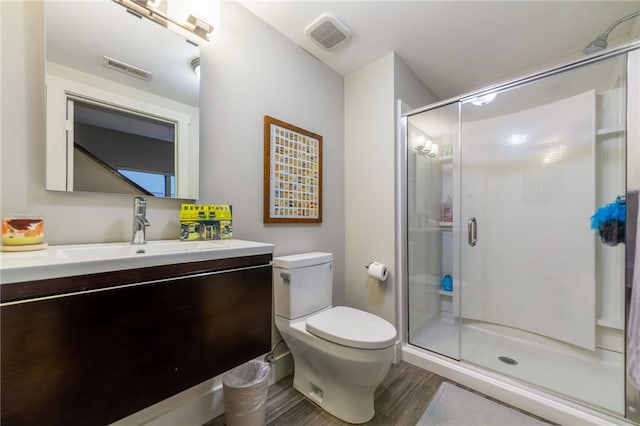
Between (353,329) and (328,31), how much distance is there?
1832mm

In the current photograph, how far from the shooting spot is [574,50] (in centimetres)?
186

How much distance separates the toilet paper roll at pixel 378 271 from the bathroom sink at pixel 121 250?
1.18 meters

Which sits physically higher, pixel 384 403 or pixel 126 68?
pixel 126 68

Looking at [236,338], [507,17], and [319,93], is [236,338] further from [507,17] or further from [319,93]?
[507,17]

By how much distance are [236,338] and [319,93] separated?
69.1 inches

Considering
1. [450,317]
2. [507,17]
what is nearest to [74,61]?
[507,17]

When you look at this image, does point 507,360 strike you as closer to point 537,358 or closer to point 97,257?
Answer: point 537,358

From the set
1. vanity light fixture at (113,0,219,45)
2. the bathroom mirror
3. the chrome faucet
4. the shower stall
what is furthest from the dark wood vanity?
the shower stall

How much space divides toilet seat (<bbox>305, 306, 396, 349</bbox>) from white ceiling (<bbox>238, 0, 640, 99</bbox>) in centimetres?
181

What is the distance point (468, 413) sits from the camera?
132 cm

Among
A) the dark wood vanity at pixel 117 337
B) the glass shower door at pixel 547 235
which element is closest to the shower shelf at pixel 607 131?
the glass shower door at pixel 547 235

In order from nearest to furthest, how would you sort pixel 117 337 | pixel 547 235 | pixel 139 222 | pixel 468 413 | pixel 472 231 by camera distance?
pixel 117 337 < pixel 139 222 < pixel 468 413 < pixel 547 235 < pixel 472 231

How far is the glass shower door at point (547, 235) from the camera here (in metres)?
1.59

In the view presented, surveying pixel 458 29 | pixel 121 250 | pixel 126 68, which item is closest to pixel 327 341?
pixel 121 250
